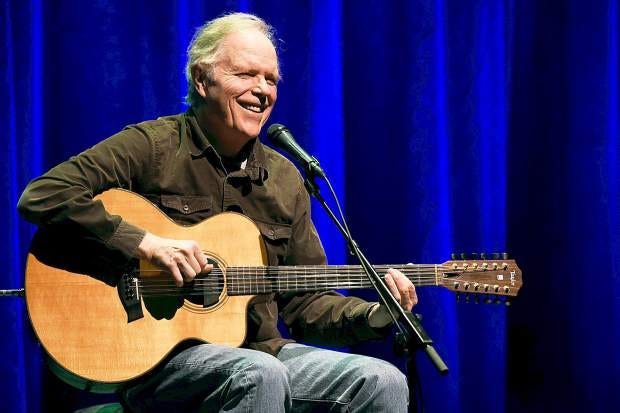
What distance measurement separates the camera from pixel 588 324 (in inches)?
141

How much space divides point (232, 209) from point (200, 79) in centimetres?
48

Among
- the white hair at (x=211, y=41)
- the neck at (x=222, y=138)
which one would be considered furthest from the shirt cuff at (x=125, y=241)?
the white hair at (x=211, y=41)

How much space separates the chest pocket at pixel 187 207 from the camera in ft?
8.05

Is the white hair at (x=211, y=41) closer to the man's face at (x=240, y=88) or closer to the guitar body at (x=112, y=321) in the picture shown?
the man's face at (x=240, y=88)

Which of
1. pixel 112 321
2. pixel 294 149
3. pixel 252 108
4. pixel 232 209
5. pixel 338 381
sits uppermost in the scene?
pixel 252 108

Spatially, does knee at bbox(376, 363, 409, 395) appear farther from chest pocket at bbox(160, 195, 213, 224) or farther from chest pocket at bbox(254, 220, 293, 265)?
chest pocket at bbox(160, 195, 213, 224)

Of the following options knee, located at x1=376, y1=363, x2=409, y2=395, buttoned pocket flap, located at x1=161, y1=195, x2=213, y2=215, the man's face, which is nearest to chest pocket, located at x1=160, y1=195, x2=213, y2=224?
buttoned pocket flap, located at x1=161, y1=195, x2=213, y2=215

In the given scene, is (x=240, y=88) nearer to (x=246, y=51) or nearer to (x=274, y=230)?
(x=246, y=51)

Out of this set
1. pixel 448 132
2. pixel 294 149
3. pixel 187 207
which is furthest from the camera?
pixel 448 132

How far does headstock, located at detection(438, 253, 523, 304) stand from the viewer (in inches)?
102

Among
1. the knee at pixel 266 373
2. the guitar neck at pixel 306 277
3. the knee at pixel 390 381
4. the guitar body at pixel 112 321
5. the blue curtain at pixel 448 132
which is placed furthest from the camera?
the blue curtain at pixel 448 132

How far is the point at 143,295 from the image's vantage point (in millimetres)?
2256

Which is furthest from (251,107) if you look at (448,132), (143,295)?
(448,132)

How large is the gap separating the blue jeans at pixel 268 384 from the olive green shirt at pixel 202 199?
0.15 meters
